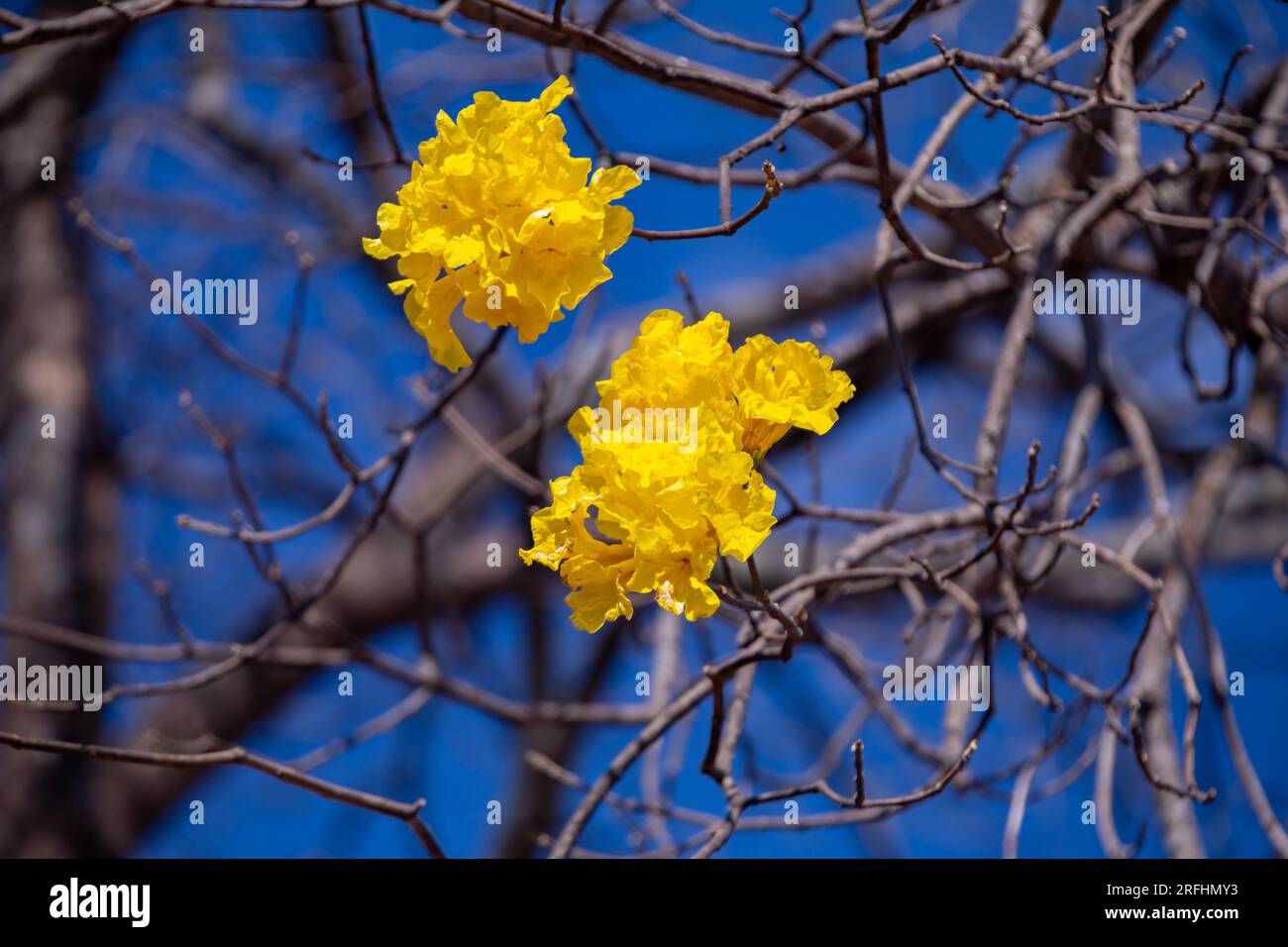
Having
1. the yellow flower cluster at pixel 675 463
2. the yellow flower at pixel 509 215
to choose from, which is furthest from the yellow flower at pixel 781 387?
the yellow flower at pixel 509 215

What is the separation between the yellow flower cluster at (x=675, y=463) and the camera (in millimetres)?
918

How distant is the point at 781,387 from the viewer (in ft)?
3.41

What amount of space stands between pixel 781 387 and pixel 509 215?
0.29 m

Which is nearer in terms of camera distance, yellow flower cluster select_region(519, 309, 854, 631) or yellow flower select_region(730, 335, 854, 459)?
yellow flower cluster select_region(519, 309, 854, 631)

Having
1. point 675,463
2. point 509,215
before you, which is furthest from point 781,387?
point 509,215

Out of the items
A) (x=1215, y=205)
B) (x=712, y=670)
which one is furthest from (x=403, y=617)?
(x=712, y=670)

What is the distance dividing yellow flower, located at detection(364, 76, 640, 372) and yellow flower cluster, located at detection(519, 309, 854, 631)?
3.8 inches

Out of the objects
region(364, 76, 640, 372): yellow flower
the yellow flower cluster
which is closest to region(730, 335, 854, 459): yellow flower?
the yellow flower cluster

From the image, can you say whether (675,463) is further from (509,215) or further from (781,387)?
(509,215)

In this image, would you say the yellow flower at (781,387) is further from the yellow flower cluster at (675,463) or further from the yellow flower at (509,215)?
the yellow flower at (509,215)

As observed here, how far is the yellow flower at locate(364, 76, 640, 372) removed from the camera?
3.27 feet

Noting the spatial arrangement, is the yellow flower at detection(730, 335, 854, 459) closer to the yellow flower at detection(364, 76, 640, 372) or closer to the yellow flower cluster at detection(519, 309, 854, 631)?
the yellow flower cluster at detection(519, 309, 854, 631)
